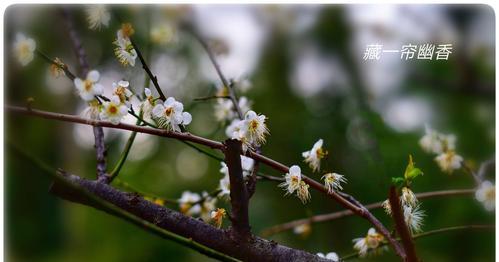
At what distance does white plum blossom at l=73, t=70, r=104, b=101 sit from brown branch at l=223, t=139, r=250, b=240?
0.15 meters

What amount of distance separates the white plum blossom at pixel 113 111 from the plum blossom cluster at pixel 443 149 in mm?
492

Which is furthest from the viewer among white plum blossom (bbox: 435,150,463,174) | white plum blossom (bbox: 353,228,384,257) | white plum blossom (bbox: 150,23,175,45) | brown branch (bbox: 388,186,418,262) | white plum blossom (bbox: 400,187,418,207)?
white plum blossom (bbox: 150,23,175,45)

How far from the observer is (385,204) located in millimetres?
584

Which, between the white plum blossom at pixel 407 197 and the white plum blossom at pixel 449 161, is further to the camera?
the white plum blossom at pixel 449 161

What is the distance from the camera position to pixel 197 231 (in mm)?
525

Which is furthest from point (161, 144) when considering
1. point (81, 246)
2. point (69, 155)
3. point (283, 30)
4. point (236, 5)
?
point (236, 5)

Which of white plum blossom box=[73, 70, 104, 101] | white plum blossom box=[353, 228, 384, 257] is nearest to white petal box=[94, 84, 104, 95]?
white plum blossom box=[73, 70, 104, 101]

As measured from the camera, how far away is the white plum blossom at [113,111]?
21.1 inches

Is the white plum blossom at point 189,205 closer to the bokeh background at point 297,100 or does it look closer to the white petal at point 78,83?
the bokeh background at point 297,100

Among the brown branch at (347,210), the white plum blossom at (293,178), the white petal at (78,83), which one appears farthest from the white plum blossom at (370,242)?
the white petal at (78,83)

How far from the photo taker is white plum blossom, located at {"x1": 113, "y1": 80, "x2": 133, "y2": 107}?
22.3 inches

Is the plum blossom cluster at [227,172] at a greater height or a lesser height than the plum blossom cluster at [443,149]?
lesser

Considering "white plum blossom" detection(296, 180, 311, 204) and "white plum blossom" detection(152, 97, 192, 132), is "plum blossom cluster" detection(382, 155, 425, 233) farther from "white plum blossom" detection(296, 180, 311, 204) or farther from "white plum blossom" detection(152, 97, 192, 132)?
"white plum blossom" detection(152, 97, 192, 132)

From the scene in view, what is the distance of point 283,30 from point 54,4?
24.0 inches
